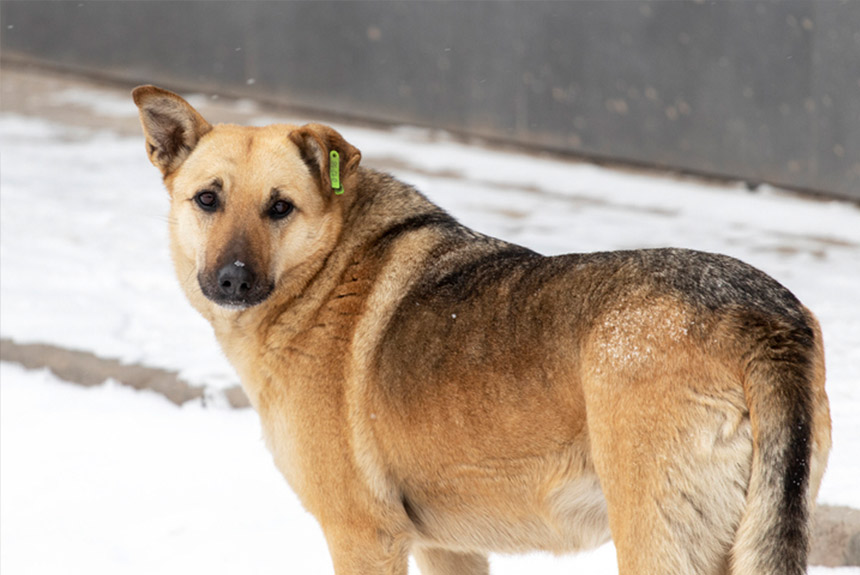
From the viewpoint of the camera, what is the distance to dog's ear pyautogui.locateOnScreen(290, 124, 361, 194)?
11.5 ft

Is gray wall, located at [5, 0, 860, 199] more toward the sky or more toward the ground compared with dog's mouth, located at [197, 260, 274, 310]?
more toward the ground

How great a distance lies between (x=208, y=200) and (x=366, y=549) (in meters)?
1.18

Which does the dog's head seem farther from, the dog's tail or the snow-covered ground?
the dog's tail

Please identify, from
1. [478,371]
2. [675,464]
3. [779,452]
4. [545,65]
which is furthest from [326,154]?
[545,65]

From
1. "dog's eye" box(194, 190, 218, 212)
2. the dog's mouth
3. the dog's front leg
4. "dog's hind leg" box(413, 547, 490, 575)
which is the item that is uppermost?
"dog's eye" box(194, 190, 218, 212)

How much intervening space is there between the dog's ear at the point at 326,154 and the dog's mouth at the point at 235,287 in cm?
38

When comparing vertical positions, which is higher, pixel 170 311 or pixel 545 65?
pixel 545 65

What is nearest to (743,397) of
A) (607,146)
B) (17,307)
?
(17,307)

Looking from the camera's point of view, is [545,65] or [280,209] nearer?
[280,209]

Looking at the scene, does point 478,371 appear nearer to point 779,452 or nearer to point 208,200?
point 779,452

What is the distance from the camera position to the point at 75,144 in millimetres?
8742

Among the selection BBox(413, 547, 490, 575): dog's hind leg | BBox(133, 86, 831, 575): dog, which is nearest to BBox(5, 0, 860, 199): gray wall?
BBox(133, 86, 831, 575): dog

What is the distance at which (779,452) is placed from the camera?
251 centimetres

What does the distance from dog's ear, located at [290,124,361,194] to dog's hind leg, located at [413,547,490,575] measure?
1214 millimetres
